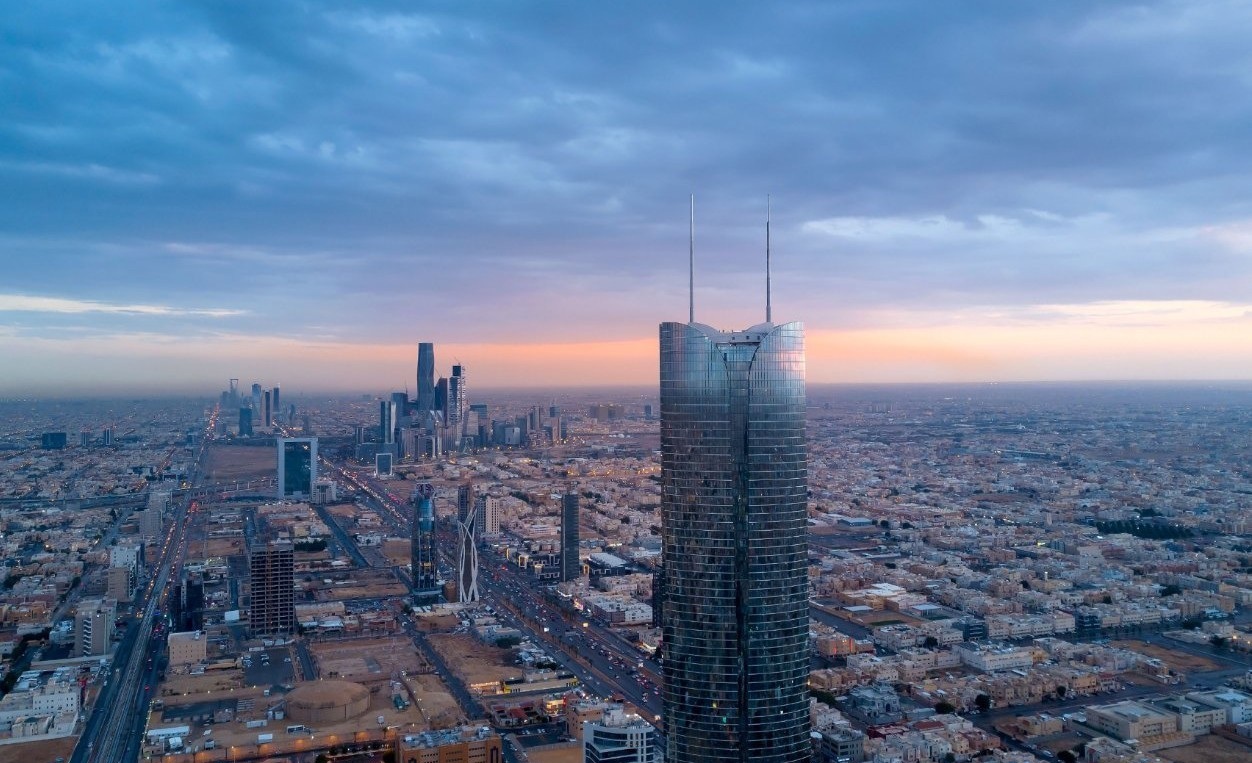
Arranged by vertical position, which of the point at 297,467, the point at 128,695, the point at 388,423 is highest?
the point at 388,423

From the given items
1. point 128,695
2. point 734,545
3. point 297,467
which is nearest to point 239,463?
point 297,467

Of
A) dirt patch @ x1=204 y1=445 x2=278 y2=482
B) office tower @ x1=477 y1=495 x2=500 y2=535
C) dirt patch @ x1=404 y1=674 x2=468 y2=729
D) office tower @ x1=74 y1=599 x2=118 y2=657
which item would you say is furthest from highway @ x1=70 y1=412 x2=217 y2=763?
dirt patch @ x1=204 y1=445 x2=278 y2=482

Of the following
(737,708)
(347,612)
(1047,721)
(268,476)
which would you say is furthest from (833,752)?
(268,476)

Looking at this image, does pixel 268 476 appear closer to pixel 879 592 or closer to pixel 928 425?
pixel 879 592

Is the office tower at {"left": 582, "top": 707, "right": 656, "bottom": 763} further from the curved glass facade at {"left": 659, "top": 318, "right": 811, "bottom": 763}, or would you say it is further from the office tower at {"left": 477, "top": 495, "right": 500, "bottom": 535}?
the office tower at {"left": 477, "top": 495, "right": 500, "bottom": 535}

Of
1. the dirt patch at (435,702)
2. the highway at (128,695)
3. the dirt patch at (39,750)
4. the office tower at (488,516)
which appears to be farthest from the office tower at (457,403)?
the dirt patch at (39,750)

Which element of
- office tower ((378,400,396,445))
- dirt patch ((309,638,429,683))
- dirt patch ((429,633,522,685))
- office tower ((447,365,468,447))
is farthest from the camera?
office tower ((447,365,468,447))

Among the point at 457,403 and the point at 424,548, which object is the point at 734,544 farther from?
the point at 457,403
